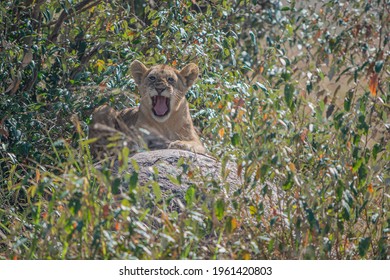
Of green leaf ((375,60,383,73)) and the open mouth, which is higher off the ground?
green leaf ((375,60,383,73))

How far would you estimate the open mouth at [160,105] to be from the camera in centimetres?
895

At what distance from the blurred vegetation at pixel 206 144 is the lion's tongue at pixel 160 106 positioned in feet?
1.05

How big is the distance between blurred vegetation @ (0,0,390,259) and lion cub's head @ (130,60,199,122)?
128 millimetres

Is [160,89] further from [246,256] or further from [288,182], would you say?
[246,256]

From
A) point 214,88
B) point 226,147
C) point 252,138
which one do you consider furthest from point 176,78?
point 252,138

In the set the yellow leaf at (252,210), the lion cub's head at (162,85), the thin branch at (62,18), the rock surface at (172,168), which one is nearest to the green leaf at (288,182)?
the yellow leaf at (252,210)

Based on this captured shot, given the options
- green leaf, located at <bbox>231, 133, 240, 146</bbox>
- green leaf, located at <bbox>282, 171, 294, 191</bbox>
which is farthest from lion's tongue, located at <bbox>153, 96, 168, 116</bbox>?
green leaf, located at <bbox>282, 171, 294, 191</bbox>

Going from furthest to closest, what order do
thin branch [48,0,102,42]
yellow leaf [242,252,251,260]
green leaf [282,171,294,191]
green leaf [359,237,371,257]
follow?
thin branch [48,0,102,42] → green leaf [282,171,294,191] → green leaf [359,237,371,257] → yellow leaf [242,252,251,260]

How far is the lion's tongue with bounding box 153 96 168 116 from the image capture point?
895 centimetres

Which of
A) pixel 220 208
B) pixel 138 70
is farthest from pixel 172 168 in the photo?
pixel 138 70

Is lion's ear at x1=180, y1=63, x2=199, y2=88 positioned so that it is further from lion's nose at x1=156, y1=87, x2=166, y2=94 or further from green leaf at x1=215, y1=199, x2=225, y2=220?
green leaf at x1=215, y1=199, x2=225, y2=220

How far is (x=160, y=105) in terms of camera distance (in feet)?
29.7

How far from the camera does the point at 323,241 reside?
19.8 ft

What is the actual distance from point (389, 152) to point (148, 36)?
3.86m
